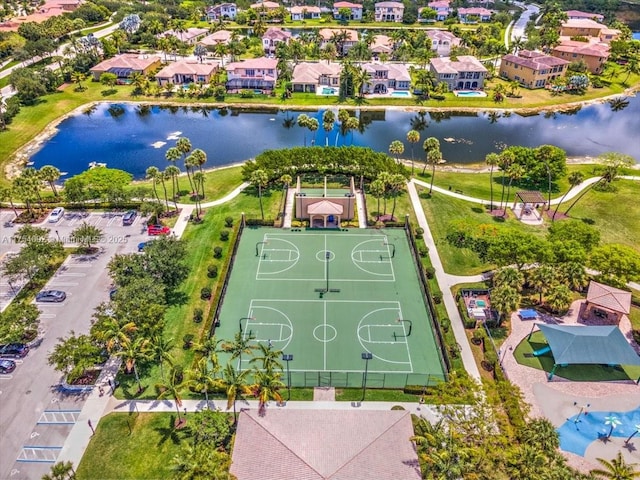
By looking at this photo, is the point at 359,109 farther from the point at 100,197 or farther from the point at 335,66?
the point at 100,197

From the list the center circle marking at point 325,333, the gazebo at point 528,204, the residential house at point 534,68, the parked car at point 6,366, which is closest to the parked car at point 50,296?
the parked car at point 6,366

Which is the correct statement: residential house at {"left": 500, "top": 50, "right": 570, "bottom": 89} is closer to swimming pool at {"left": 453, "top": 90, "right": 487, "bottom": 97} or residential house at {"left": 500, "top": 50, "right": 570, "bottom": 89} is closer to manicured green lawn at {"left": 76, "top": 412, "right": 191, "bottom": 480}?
swimming pool at {"left": 453, "top": 90, "right": 487, "bottom": 97}

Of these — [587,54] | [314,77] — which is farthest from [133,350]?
[587,54]

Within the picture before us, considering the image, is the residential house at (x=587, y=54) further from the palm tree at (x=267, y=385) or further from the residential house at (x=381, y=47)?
the palm tree at (x=267, y=385)

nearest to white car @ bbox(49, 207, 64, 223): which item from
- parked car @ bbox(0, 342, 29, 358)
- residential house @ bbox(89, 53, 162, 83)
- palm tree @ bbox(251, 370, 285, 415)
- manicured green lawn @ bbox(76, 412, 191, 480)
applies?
parked car @ bbox(0, 342, 29, 358)

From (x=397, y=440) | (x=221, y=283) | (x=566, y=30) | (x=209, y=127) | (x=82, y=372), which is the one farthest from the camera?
(x=566, y=30)

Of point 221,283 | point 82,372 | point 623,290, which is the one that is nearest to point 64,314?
point 82,372

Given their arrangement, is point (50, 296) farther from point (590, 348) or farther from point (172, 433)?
point (590, 348)
